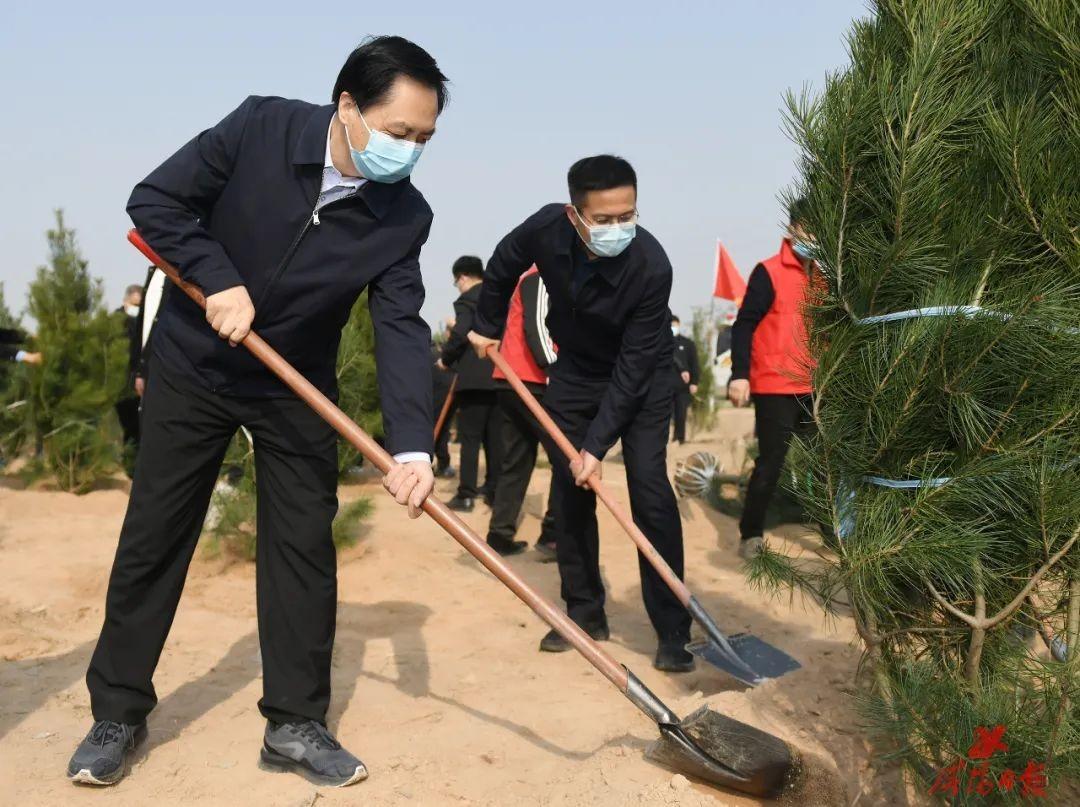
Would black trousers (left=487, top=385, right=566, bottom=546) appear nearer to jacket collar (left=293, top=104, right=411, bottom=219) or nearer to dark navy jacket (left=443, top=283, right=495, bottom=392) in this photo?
dark navy jacket (left=443, top=283, right=495, bottom=392)

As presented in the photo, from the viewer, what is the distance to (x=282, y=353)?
10.3 feet

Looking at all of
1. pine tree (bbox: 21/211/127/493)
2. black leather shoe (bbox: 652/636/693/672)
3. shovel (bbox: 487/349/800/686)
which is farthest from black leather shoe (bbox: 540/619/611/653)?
pine tree (bbox: 21/211/127/493)

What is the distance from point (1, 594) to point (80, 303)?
422 centimetres

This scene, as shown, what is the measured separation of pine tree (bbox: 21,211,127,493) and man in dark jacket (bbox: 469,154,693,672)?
455 centimetres

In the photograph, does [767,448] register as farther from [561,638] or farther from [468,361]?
[468,361]

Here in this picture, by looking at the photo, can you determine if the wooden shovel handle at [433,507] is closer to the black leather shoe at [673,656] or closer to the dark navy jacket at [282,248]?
the dark navy jacket at [282,248]

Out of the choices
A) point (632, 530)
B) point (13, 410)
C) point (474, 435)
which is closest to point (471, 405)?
point (474, 435)

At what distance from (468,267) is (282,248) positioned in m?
5.55

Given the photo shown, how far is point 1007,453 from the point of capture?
251 cm

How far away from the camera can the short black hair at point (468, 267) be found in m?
8.54

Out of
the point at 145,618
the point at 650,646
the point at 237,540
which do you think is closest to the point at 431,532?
the point at 237,540

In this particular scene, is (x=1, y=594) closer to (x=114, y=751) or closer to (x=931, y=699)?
(x=114, y=751)

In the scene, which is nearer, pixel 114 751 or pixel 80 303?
pixel 114 751

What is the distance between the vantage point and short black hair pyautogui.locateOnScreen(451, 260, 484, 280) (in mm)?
8539
